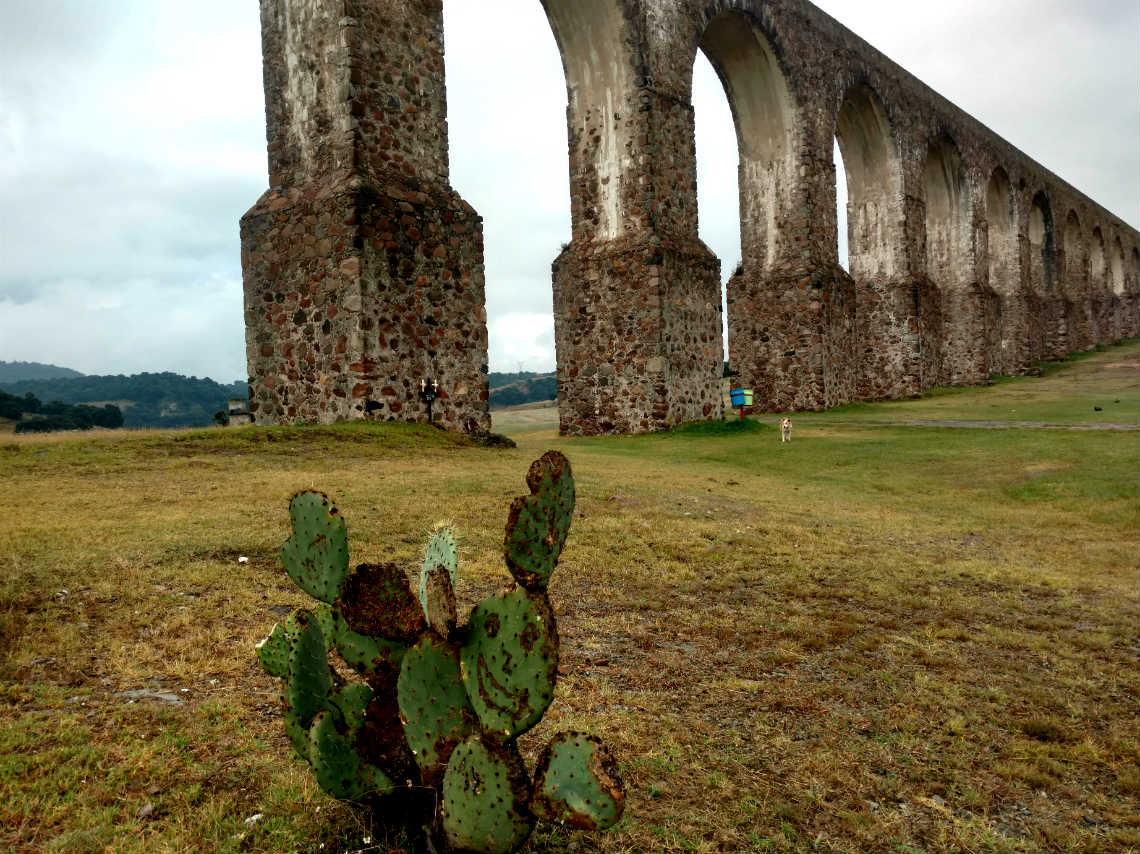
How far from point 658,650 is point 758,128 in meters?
18.3

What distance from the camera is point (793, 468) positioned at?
10914 millimetres

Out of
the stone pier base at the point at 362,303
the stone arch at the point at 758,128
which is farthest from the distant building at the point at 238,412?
→ the stone arch at the point at 758,128

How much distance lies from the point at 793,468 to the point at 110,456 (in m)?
7.88

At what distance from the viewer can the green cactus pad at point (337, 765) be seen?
1933 millimetres

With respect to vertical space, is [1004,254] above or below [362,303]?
above

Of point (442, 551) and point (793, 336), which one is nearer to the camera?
point (442, 551)

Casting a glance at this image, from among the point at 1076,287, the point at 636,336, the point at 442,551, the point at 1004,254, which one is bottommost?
the point at 442,551

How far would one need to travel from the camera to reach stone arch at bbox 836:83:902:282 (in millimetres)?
23688

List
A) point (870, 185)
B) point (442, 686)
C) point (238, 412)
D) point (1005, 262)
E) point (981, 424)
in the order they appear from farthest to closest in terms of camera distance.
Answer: point (1005, 262) < point (870, 185) < point (981, 424) < point (238, 412) < point (442, 686)

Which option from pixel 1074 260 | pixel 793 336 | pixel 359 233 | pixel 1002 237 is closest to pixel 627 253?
pixel 359 233

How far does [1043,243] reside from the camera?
124 ft

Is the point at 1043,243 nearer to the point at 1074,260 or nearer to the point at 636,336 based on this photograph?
the point at 1074,260

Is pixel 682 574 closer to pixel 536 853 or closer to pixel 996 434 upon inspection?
pixel 536 853

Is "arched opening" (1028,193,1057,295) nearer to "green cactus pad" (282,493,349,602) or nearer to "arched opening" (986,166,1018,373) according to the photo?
"arched opening" (986,166,1018,373)
